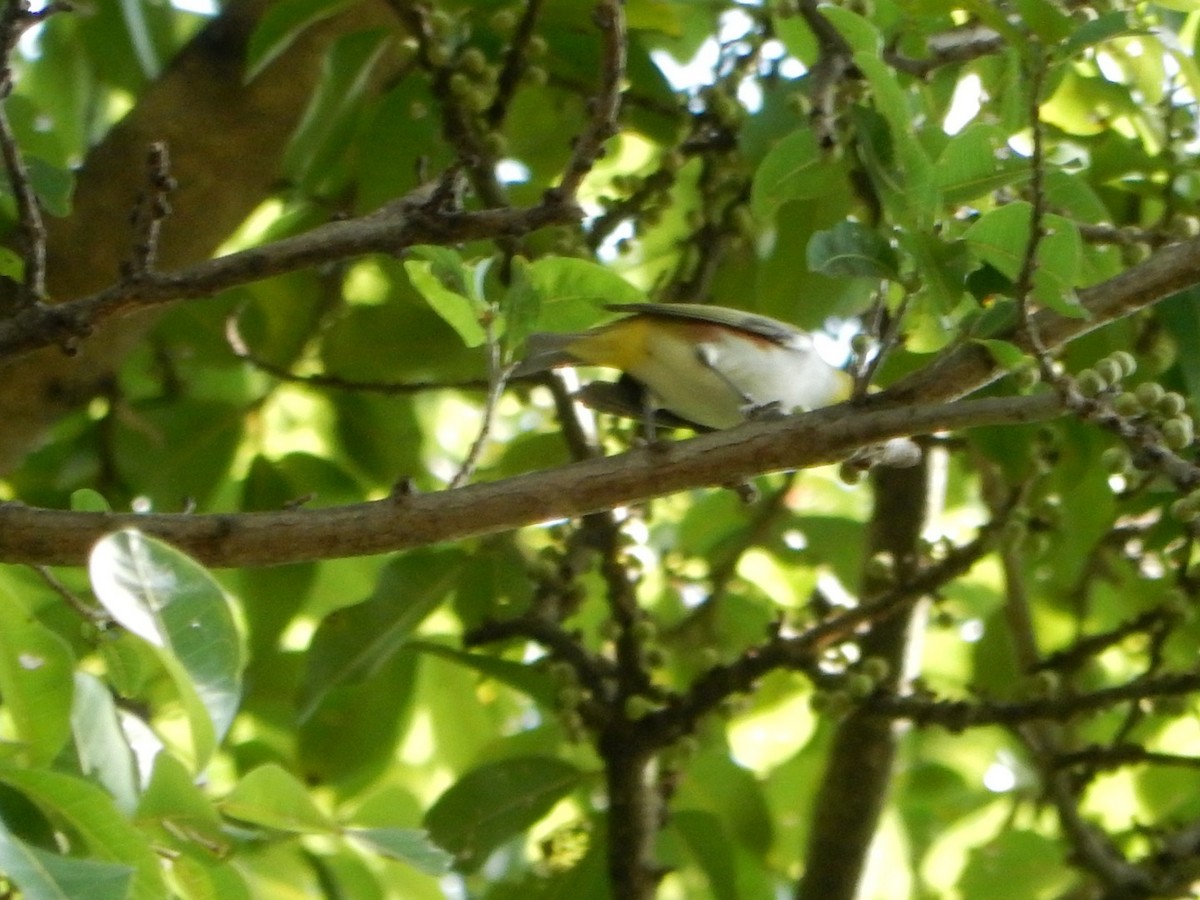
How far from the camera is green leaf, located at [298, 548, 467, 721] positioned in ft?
11.1

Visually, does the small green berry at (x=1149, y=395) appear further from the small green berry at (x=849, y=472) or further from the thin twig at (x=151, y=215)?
the thin twig at (x=151, y=215)

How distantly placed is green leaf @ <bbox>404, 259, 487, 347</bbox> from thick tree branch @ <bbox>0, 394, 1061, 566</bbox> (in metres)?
0.32

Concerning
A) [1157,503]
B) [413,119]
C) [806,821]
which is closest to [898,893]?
[806,821]

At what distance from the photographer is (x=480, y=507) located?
2088mm

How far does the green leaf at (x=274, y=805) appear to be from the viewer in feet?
6.39

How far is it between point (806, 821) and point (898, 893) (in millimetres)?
357

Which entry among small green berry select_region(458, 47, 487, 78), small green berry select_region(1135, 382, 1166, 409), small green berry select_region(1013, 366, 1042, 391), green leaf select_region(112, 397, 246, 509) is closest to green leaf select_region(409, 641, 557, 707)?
green leaf select_region(112, 397, 246, 509)

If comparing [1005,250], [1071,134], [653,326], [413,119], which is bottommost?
[1005,250]

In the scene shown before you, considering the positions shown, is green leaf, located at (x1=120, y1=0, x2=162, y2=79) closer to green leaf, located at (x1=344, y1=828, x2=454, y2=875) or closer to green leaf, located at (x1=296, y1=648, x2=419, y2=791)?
green leaf, located at (x1=296, y1=648, x2=419, y2=791)

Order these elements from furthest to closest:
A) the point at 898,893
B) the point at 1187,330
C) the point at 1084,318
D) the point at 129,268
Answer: the point at 898,893 < the point at 1187,330 < the point at 129,268 < the point at 1084,318

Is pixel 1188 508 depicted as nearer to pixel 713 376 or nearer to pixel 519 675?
pixel 713 376

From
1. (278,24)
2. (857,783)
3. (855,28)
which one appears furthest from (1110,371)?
(857,783)

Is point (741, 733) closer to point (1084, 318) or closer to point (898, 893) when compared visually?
point (898, 893)

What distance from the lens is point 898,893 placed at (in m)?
4.29
